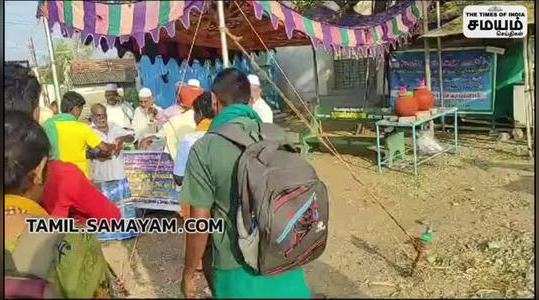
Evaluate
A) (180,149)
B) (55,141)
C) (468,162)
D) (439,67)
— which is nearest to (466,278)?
(180,149)

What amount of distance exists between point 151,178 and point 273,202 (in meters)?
2.68

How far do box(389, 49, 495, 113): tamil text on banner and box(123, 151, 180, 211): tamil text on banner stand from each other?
211 inches

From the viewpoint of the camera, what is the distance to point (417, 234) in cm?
408

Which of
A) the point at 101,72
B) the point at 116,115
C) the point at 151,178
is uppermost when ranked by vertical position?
the point at 101,72

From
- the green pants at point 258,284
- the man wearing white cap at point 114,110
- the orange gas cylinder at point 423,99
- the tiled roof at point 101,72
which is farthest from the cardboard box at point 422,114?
the tiled roof at point 101,72

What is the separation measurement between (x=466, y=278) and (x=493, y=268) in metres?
0.25

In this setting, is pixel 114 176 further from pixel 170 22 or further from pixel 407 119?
pixel 407 119

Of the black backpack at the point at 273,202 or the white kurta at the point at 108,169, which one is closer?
the black backpack at the point at 273,202

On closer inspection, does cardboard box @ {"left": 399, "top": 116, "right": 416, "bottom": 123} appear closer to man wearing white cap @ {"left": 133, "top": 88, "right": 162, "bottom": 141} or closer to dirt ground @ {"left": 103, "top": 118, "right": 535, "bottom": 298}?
dirt ground @ {"left": 103, "top": 118, "right": 535, "bottom": 298}

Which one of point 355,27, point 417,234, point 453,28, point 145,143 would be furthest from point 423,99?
point 145,143

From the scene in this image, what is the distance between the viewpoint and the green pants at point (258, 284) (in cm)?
113

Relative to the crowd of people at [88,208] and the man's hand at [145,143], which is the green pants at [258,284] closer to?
the crowd of people at [88,208]

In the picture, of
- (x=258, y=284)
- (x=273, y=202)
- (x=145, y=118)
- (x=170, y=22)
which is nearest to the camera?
(x=258, y=284)

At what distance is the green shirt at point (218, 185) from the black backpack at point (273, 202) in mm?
46
